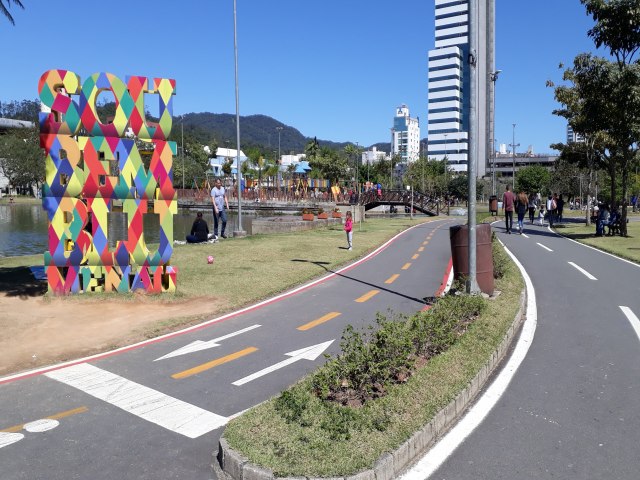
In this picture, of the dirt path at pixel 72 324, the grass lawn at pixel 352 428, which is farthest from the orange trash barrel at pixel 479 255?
the dirt path at pixel 72 324

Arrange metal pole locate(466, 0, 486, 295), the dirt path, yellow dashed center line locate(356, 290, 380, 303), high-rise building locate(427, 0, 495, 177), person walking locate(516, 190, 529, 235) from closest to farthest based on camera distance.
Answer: the dirt path < metal pole locate(466, 0, 486, 295) < yellow dashed center line locate(356, 290, 380, 303) < person walking locate(516, 190, 529, 235) < high-rise building locate(427, 0, 495, 177)

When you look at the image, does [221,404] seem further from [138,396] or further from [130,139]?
[130,139]

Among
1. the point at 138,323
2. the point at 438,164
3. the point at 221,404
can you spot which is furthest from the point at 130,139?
the point at 438,164

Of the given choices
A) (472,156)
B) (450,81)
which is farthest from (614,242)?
(450,81)

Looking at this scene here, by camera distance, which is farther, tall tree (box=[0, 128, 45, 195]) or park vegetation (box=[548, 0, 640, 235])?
tall tree (box=[0, 128, 45, 195])

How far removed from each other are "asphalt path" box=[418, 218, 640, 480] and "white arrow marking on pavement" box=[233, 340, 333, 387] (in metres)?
2.92

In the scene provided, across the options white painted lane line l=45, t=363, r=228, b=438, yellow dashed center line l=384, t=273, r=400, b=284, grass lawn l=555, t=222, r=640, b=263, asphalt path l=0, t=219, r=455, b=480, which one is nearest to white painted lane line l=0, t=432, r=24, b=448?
asphalt path l=0, t=219, r=455, b=480

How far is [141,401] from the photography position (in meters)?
6.29

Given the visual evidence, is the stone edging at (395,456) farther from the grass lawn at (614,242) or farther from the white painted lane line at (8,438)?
the grass lawn at (614,242)

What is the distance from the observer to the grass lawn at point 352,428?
14.2 feet

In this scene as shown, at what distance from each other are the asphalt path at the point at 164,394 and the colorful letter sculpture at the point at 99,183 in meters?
3.40

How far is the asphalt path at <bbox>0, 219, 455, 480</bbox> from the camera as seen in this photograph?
16.0 ft

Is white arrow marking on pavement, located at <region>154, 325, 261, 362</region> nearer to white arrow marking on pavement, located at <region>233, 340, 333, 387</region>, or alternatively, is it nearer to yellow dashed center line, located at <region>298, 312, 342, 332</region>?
yellow dashed center line, located at <region>298, 312, 342, 332</region>

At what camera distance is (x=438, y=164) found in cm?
11375
